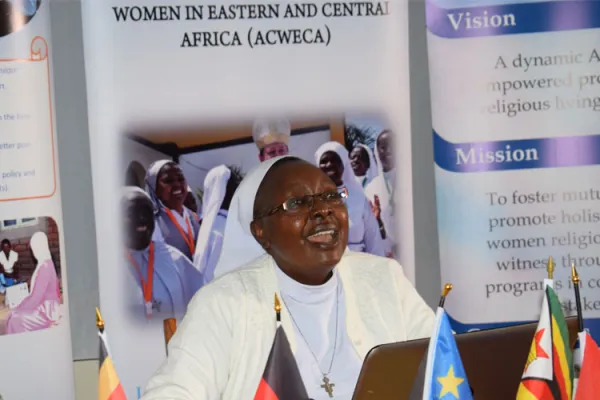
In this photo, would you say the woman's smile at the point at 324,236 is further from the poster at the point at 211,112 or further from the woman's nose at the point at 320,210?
the poster at the point at 211,112

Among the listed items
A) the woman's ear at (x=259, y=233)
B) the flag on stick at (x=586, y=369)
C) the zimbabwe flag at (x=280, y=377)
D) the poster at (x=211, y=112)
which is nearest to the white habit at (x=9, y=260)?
the poster at (x=211, y=112)

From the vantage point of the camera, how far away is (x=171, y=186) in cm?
349

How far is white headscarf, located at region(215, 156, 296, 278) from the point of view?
2.69m

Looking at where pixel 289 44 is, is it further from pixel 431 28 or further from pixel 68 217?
pixel 68 217

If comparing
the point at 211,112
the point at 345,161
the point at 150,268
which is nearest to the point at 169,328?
the point at 150,268

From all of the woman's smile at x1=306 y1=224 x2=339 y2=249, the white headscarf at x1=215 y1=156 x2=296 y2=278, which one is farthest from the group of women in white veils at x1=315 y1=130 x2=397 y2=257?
the woman's smile at x1=306 y1=224 x2=339 y2=249

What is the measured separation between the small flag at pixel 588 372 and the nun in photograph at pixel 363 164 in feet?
6.09

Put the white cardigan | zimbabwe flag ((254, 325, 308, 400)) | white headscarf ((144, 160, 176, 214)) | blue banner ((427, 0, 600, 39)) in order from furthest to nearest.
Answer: blue banner ((427, 0, 600, 39))
white headscarf ((144, 160, 176, 214))
the white cardigan
zimbabwe flag ((254, 325, 308, 400))

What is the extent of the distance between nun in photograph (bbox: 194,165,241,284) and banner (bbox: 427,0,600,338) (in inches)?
37.4

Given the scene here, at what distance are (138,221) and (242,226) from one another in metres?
0.76

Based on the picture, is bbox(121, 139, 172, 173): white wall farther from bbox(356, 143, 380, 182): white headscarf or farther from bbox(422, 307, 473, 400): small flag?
bbox(422, 307, 473, 400): small flag

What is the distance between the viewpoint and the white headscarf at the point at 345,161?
3604 mm

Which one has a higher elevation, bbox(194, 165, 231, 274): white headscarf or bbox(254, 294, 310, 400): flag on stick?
bbox(194, 165, 231, 274): white headscarf

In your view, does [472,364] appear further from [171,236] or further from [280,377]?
[171,236]
